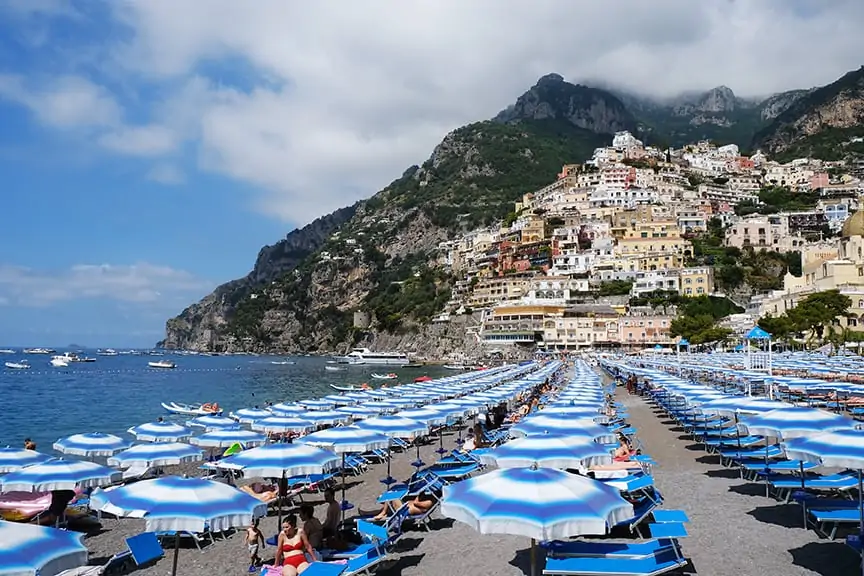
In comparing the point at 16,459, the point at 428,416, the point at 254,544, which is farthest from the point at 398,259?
the point at 254,544

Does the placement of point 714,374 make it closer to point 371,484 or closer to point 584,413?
point 584,413

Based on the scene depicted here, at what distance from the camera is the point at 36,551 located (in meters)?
4.30

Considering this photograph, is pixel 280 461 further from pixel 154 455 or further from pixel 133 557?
pixel 154 455

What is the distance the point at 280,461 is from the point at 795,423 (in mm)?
7055

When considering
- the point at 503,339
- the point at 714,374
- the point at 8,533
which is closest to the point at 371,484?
the point at 8,533

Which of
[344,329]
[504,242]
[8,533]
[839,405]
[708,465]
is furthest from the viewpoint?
[344,329]

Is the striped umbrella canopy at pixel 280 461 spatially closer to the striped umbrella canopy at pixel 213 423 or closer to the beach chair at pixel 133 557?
the beach chair at pixel 133 557

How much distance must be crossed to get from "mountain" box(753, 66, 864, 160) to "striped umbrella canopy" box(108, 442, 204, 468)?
16550 cm

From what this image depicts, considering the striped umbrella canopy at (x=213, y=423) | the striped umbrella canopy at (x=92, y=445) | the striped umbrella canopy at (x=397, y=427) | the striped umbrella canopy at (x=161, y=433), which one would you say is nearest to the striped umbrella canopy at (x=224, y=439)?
the striped umbrella canopy at (x=92, y=445)

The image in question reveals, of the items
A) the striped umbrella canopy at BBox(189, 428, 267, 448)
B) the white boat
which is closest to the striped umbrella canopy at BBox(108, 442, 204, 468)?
the striped umbrella canopy at BBox(189, 428, 267, 448)

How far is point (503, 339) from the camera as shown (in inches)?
3898

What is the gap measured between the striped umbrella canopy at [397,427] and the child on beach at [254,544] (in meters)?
3.32

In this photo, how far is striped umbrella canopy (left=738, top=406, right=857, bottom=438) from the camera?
8664mm

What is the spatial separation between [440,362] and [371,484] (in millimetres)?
93202
